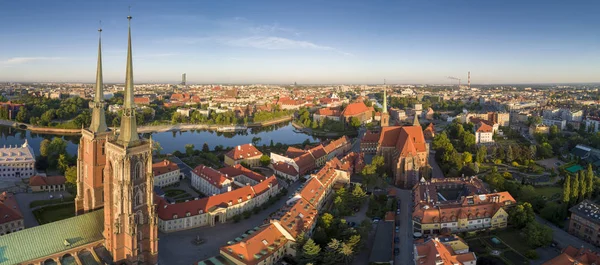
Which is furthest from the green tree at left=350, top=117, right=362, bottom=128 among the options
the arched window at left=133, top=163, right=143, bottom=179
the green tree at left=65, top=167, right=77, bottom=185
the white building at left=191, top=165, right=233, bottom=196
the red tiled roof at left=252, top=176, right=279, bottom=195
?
the arched window at left=133, top=163, right=143, bottom=179

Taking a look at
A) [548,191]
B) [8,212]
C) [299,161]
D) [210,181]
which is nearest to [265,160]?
[299,161]

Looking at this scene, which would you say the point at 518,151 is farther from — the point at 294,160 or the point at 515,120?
the point at 515,120

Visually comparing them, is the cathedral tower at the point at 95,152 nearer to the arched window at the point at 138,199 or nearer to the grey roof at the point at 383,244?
the arched window at the point at 138,199

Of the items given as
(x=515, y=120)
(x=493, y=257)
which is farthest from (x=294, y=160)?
(x=515, y=120)

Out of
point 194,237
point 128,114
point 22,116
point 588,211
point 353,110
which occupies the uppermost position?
point 128,114

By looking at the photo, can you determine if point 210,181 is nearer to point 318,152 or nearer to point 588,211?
point 318,152

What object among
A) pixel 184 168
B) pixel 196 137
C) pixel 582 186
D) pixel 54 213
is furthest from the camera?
pixel 196 137
